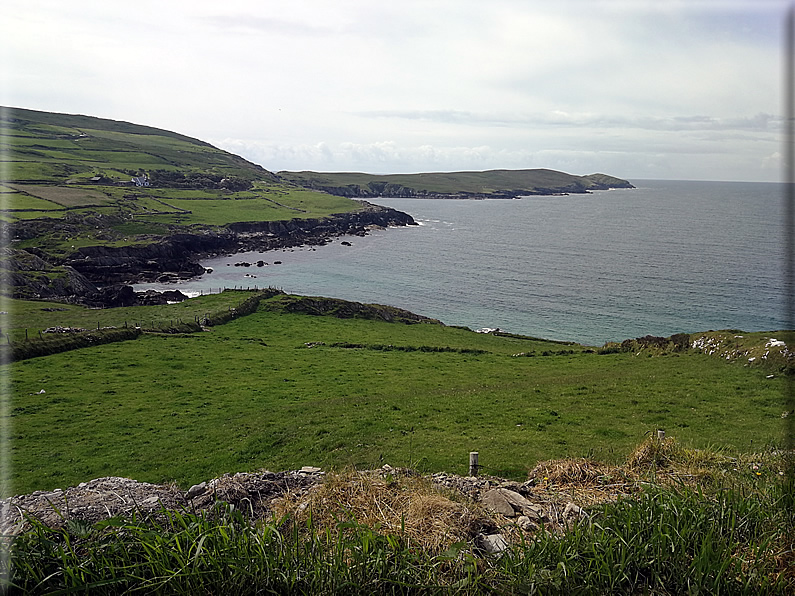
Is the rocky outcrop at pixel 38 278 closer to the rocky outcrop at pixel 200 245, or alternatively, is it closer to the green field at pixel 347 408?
the rocky outcrop at pixel 200 245

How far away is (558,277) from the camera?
95000 millimetres

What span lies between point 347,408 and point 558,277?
79264mm

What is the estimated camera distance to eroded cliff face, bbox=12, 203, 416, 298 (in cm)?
7538

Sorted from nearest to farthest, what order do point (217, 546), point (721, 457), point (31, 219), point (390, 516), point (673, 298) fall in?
point (217, 546) < point (390, 516) < point (721, 457) < point (673, 298) < point (31, 219)

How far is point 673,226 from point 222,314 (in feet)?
561

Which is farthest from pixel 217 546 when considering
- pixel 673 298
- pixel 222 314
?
pixel 673 298

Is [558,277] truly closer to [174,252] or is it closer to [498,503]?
[174,252]

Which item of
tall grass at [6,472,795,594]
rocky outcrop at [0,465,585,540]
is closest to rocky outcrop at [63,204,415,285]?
rocky outcrop at [0,465,585,540]

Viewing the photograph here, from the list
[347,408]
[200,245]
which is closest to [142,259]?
[200,245]

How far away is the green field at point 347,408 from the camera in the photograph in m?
17.8

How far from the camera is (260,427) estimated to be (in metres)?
21.9

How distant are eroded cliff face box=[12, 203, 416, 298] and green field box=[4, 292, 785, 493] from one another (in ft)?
140

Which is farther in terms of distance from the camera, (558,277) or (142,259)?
(558,277)

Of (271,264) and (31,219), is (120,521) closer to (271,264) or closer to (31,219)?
(271,264)
